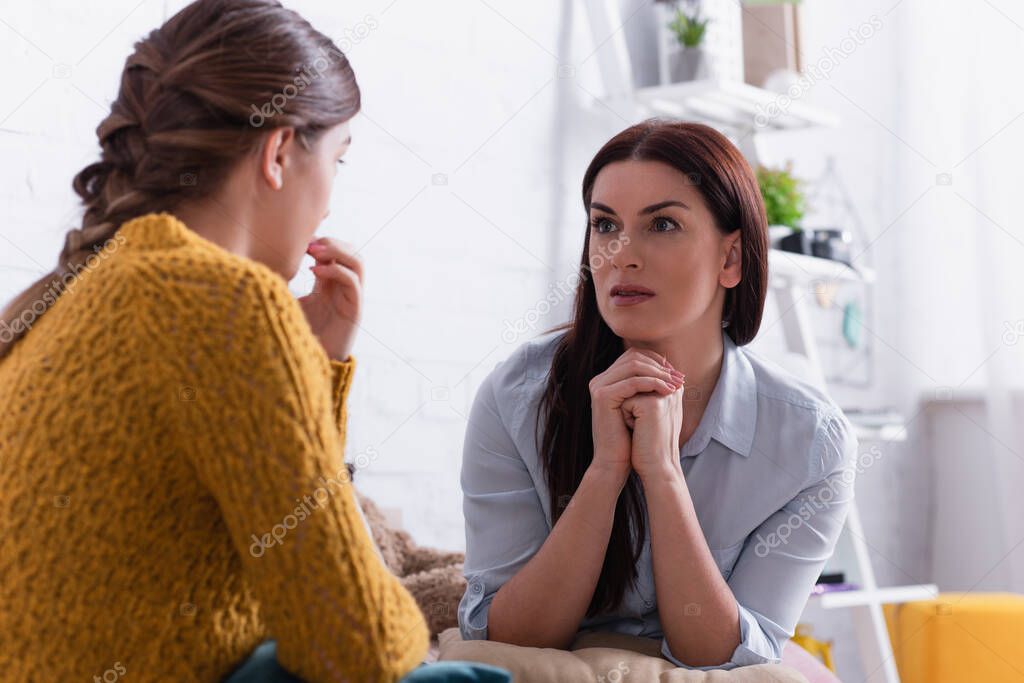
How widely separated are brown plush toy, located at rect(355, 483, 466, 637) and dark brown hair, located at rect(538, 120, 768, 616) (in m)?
0.29

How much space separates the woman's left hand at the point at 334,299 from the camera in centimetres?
106

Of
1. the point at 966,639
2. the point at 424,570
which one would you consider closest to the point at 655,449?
the point at 424,570

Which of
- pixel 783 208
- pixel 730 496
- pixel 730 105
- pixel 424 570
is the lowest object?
pixel 424 570

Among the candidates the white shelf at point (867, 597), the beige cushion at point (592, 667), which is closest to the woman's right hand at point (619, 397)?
the beige cushion at point (592, 667)

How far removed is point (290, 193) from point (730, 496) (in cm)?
75

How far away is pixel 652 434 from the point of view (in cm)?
128

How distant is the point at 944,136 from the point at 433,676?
2692mm

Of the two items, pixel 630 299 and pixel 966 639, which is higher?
pixel 630 299

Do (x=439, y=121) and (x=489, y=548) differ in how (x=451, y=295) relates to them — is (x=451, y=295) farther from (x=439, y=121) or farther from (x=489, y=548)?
(x=489, y=548)

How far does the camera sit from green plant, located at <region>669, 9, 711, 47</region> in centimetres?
232

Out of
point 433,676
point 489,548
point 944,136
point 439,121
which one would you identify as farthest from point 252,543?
point 944,136

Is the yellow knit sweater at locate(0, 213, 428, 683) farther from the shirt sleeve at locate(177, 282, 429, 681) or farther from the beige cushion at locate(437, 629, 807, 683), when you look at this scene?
the beige cushion at locate(437, 629, 807, 683)

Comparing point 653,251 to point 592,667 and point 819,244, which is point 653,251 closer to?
point 592,667

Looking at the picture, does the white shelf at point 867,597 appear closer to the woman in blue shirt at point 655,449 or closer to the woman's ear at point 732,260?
the woman in blue shirt at point 655,449
